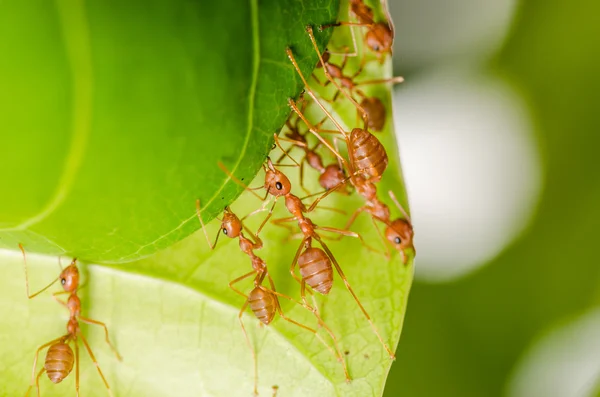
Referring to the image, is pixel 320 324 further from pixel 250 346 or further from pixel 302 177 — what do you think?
pixel 302 177

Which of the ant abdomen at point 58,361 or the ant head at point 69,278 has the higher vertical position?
the ant head at point 69,278

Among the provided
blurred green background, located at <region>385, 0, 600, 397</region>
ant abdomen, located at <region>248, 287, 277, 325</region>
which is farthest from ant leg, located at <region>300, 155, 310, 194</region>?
blurred green background, located at <region>385, 0, 600, 397</region>

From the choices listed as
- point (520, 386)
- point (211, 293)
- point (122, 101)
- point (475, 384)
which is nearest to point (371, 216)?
point (211, 293)

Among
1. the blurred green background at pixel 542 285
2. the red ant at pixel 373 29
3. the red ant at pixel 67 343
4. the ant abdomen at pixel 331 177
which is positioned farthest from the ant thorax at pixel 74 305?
the blurred green background at pixel 542 285

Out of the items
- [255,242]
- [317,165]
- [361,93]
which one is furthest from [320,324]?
[361,93]

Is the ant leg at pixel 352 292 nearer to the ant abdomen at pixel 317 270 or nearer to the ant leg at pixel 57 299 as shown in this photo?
the ant abdomen at pixel 317 270

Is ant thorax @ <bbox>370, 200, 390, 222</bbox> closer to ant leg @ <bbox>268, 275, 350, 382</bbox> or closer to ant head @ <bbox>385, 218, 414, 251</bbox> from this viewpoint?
ant head @ <bbox>385, 218, 414, 251</bbox>

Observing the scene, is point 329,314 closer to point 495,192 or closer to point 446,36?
point 495,192
